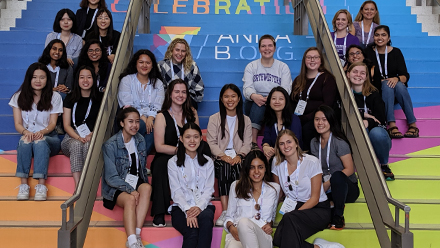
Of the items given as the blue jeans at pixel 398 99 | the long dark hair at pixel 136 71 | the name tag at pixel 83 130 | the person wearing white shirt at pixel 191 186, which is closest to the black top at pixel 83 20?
the long dark hair at pixel 136 71

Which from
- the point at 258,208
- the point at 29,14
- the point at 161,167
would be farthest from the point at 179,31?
the point at 258,208

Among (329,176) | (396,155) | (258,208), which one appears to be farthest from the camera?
(396,155)

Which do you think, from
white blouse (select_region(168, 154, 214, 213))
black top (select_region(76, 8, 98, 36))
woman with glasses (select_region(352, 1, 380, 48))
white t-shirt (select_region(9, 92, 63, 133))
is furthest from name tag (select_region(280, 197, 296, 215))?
black top (select_region(76, 8, 98, 36))

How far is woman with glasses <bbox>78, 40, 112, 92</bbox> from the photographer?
5.69 metres

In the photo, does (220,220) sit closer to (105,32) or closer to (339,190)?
(339,190)

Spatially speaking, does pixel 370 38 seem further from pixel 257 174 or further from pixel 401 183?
pixel 257 174

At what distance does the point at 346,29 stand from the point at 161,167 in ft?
10.0

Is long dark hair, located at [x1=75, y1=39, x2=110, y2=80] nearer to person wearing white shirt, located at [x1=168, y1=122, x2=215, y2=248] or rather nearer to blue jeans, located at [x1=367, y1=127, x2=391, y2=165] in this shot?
person wearing white shirt, located at [x1=168, y1=122, x2=215, y2=248]

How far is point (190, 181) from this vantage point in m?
4.59

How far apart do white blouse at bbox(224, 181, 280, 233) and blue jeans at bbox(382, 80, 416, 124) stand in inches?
64.1

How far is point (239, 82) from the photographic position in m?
6.18

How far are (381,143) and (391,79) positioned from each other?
37.4 inches

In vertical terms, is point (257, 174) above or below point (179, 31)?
below

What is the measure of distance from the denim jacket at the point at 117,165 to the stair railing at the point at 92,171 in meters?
0.08
